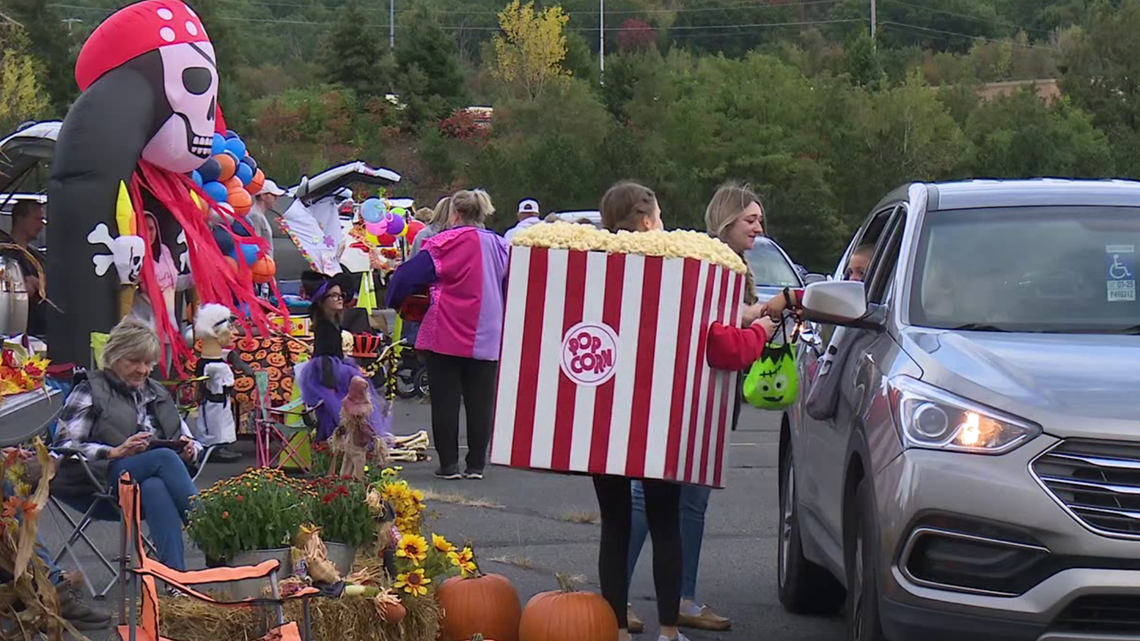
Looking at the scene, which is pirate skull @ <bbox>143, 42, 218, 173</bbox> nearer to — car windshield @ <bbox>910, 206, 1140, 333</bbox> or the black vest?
the black vest

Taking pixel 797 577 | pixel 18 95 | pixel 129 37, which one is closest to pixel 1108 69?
pixel 18 95

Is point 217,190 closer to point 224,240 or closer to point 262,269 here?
point 224,240

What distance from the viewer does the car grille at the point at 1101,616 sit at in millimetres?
4500

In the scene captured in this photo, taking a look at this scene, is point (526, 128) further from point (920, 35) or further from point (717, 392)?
point (920, 35)

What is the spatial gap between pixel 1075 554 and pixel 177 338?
7566 mm

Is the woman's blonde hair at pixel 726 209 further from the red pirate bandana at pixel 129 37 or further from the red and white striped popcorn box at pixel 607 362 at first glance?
the red pirate bandana at pixel 129 37

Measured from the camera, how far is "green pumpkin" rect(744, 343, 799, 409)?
6.94 meters

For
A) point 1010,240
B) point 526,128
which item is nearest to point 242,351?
point 1010,240

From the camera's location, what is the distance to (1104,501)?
451 cm

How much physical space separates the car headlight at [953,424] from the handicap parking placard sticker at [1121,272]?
1.15 m

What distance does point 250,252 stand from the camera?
13.2m

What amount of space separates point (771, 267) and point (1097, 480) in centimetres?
1392

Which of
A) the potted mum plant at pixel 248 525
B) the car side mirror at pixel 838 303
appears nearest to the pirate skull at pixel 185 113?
the potted mum plant at pixel 248 525

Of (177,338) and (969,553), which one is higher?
(969,553)
